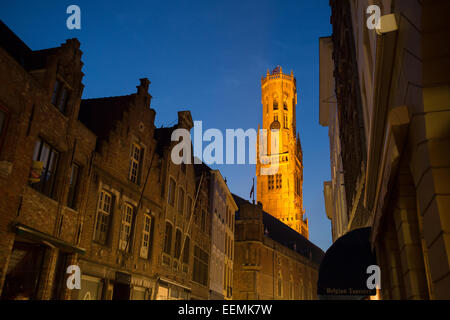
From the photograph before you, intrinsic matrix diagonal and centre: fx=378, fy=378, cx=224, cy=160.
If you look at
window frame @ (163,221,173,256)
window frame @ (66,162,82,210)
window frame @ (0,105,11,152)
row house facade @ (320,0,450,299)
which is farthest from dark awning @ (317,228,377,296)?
window frame @ (163,221,173,256)

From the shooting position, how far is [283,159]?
114 metres

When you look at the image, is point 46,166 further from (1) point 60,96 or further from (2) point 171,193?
(2) point 171,193

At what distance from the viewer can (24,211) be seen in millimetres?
11625

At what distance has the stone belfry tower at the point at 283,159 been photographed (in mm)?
110562

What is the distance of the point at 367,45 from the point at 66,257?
12046 mm

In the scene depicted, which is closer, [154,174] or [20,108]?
[20,108]

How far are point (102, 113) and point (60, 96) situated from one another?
192 inches

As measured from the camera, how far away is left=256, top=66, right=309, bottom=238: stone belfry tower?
110562 millimetres

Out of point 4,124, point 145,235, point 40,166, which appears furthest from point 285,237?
point 4,124

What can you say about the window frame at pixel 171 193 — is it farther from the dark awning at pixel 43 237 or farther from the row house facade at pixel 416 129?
the row house facade at pixel 416 129

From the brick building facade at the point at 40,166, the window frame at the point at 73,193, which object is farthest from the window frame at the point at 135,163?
the window frame at the point at 73,193
